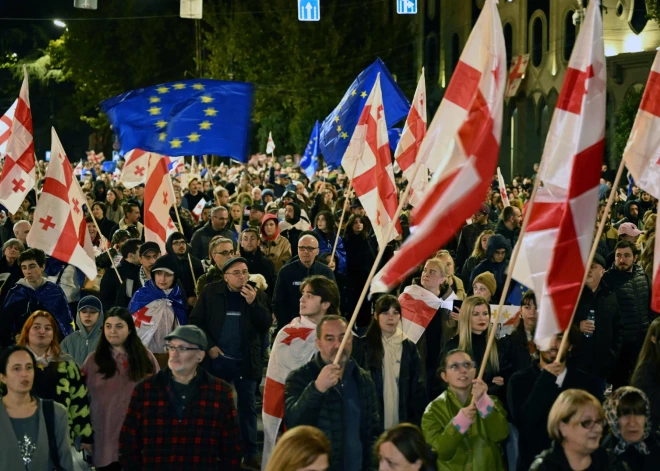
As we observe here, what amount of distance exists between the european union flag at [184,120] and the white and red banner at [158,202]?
2.40 feet

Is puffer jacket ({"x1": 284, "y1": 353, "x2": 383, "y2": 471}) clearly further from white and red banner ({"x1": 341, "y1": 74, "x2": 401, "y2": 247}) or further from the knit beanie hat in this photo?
white and red banner ({"x1": 341, "y1": 74, "x2": 401, "y2": 247})

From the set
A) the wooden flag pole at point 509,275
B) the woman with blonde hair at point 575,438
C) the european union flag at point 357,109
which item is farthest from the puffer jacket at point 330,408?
the european union flag at point 357,109

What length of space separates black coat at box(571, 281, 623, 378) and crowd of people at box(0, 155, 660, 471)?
0.06 ft

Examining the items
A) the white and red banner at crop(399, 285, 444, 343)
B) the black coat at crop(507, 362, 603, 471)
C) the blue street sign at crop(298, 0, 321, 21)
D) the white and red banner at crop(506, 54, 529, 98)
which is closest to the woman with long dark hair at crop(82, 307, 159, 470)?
the black coat at crop(507, 362, 603, 471)

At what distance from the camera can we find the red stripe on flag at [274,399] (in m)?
8.23

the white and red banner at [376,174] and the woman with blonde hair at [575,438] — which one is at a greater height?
the white and red banner at [376,174]

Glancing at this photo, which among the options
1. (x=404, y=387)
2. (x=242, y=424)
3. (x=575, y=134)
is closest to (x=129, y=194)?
(x=242, y=424)

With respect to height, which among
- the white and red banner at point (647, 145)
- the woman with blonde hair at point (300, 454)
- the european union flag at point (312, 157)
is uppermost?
the white and red banner at point (647, 145)

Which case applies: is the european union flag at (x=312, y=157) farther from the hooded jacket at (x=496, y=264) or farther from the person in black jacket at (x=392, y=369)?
the person in black jacket at (x=392, y=369)

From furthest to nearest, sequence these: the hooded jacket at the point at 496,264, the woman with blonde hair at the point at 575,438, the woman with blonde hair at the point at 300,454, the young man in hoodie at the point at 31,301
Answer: the hooded jacket at the point at 496,264 → the young man in hoodie at the point at 31,301 → the woman with blonde hair at the point at 575,438 → the woman with blonde hair at the point at 300,454

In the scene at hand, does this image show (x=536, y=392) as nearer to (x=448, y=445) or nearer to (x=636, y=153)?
(x=448, y=445)

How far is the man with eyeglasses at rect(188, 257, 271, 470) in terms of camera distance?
984 centimetres

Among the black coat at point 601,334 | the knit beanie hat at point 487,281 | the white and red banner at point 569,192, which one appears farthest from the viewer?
the knit beanie hat at point 487,281

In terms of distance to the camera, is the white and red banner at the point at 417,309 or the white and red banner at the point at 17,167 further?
→ the white and red banner at the point at 17,167
